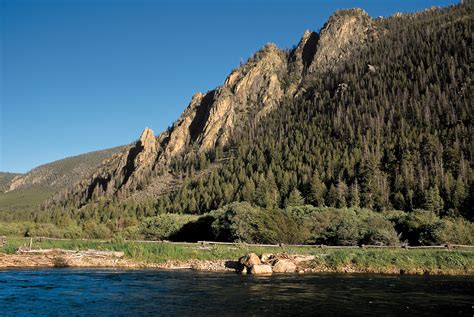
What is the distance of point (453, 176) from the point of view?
350 ft

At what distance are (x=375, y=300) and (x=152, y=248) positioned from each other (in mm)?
32423

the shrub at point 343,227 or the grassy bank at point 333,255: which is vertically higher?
the shrub at point 343,227

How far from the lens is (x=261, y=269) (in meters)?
44.2

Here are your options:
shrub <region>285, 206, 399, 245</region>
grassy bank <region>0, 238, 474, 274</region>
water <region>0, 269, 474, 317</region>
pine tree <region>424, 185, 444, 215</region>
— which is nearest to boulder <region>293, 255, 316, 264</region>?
grassy bank <region>0, 238, 474, 274</region>

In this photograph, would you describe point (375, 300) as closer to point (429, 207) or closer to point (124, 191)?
point (429, 207)

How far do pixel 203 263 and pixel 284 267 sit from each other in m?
10.3

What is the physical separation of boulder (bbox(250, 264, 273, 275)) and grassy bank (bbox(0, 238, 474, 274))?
520 cm

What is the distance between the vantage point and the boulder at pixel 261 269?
144 ft

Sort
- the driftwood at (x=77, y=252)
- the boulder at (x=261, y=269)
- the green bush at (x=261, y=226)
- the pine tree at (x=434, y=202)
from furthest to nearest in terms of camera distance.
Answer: the pine tree at (x=434, y=202) → the green bush at (x=261, y=226) → the driftwood at (x=77, y=252) → the boulder at (x=261, y=269)

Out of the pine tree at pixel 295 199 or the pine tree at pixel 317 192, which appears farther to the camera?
the pine tree at pixel 317 192

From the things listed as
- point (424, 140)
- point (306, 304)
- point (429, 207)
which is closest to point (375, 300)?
point (306, 304)

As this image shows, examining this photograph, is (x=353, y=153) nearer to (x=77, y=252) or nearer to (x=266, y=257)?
(x=266, y=257)

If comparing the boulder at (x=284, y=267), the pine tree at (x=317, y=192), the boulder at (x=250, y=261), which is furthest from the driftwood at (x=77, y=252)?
the pine tree at (x=317, y=192)

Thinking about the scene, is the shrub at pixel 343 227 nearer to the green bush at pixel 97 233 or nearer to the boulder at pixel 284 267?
the boulder at pixel 284 267
